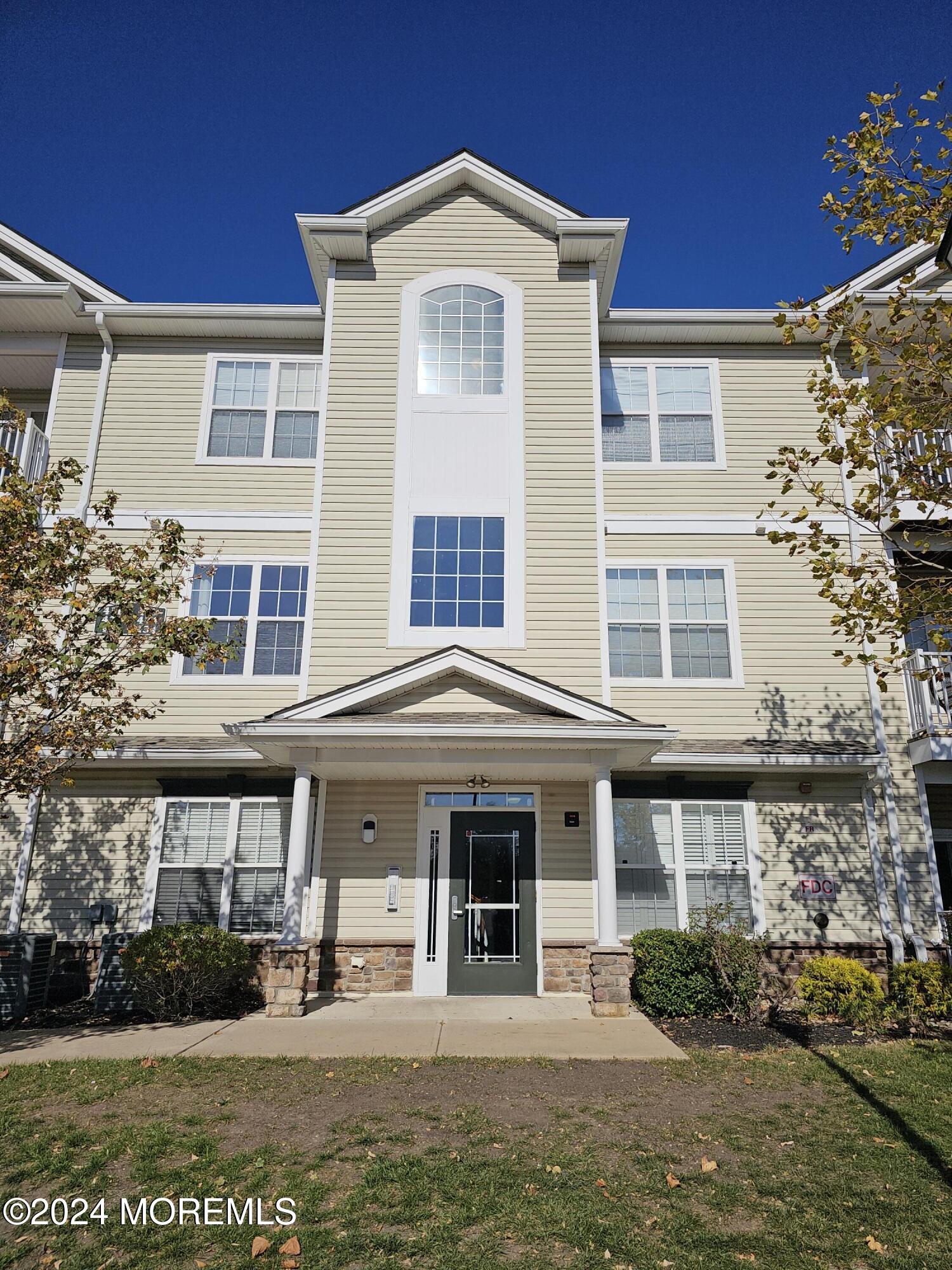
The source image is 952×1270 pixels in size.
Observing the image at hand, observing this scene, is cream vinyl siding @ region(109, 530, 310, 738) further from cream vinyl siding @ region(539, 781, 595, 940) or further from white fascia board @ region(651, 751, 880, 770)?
white fascia board @ region(651, 751, 880, 770)

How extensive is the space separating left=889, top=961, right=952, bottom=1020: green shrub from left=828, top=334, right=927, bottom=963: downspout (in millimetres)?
871

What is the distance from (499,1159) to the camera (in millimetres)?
5430

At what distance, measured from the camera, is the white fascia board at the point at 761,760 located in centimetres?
1120

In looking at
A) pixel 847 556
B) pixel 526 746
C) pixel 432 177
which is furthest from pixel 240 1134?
pixel 432 177

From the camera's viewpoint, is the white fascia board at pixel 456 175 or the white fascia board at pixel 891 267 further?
the white fascia board at pixel 891 267

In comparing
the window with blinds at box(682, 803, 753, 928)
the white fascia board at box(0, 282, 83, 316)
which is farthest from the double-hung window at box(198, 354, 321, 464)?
the window with blinds at box(682, 803, 753, 928)

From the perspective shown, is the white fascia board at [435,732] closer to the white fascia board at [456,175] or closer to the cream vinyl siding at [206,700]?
the cream vinyl siding at [206,700]

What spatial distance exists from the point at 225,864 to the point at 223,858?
0.08 metres

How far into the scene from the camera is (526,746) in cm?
1006

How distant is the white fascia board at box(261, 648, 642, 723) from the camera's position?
10.0 metres

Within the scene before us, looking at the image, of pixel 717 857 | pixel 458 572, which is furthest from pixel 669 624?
pixel 717 857

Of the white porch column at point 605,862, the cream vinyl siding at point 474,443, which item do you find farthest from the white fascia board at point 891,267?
the white porch column at point 605,862

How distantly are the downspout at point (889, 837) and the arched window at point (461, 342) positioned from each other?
504cm

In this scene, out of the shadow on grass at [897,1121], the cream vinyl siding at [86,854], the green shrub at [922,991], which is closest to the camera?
the shadow on grass at [897,1121]
